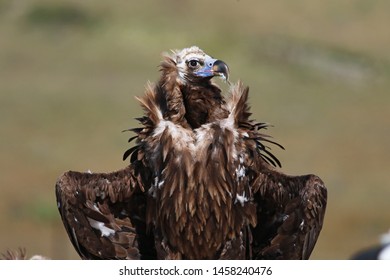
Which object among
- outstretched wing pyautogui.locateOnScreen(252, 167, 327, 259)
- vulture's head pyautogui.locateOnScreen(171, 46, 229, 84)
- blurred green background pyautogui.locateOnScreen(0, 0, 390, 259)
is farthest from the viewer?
blurred green background pyautogui.locateOnScreen(0, 0, 390, 259)

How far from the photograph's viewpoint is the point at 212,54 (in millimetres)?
47719

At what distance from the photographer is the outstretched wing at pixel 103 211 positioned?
966 cm

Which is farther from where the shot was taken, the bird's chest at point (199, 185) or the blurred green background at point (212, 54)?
the blurred green background at point (212, 54)

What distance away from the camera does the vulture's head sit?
938 centimetres

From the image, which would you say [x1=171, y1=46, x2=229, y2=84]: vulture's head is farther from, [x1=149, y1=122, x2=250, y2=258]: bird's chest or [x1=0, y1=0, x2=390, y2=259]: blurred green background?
[x1=0, y1=0, x2=390, y2=259]: blurred green background

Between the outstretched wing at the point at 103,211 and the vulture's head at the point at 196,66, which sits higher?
the vulture's head at the point at 196,66

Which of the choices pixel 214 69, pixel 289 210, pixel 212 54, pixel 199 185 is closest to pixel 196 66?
pixel 214 69

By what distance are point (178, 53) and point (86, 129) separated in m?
30.8

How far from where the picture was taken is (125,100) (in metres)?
43.1

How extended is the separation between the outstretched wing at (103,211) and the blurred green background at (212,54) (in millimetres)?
13264

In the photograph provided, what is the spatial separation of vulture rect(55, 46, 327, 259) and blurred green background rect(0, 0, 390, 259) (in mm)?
13432

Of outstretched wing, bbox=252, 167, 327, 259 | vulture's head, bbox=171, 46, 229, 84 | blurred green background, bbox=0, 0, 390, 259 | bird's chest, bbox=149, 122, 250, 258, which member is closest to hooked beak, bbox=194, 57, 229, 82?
vulture's head, bbox=171, 46, 229, 84

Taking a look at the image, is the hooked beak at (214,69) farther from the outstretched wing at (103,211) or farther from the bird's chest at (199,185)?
the outstretched wing at (103,211)

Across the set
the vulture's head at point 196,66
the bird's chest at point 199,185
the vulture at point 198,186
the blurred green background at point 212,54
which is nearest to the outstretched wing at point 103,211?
the vulture at point 198,186
